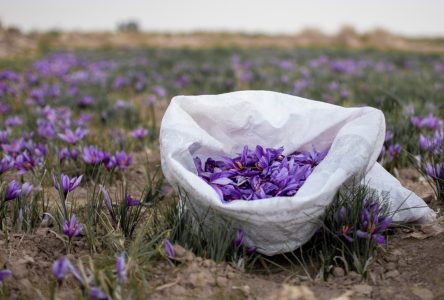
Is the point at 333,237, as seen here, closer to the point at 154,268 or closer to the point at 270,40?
the point at 154,268

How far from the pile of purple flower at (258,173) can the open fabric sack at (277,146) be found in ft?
0.33

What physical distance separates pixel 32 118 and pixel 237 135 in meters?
2.26

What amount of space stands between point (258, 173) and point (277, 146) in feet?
1.33

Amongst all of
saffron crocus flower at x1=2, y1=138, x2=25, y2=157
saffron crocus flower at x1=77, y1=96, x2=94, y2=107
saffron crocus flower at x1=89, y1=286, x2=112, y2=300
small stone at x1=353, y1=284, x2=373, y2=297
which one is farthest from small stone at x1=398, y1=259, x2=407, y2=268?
saffron crocus flower at x1=77, y1=96, x2=94, y2=107

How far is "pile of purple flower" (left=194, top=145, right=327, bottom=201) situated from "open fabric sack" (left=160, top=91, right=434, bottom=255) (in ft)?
0.33

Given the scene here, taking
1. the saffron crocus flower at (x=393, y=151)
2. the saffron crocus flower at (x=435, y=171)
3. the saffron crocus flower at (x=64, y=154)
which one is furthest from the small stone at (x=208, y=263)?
the saffron crocus flower at (x=393, y=151)

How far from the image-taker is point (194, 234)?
1978 millimetres

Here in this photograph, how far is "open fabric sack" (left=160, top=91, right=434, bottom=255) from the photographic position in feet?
6.37

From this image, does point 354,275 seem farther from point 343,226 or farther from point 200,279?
point 200,279

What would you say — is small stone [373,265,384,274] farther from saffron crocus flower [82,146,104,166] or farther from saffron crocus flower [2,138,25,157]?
saffron crocus flower [2,138,25,157]

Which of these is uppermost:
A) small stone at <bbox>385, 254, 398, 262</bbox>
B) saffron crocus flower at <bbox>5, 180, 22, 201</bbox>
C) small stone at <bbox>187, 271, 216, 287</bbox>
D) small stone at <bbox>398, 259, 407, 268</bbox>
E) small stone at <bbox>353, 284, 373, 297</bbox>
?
saffron crocus flower at <bbox>5, 180, 22, 201</bbox>

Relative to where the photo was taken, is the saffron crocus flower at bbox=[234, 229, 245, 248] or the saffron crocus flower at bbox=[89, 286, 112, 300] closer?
the saffron crocus flower at bbox=[89, 286, 112, 300]

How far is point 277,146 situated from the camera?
104 inches

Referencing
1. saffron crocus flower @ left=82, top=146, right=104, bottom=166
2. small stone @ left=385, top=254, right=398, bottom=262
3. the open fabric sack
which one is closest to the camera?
the open fabric sack
